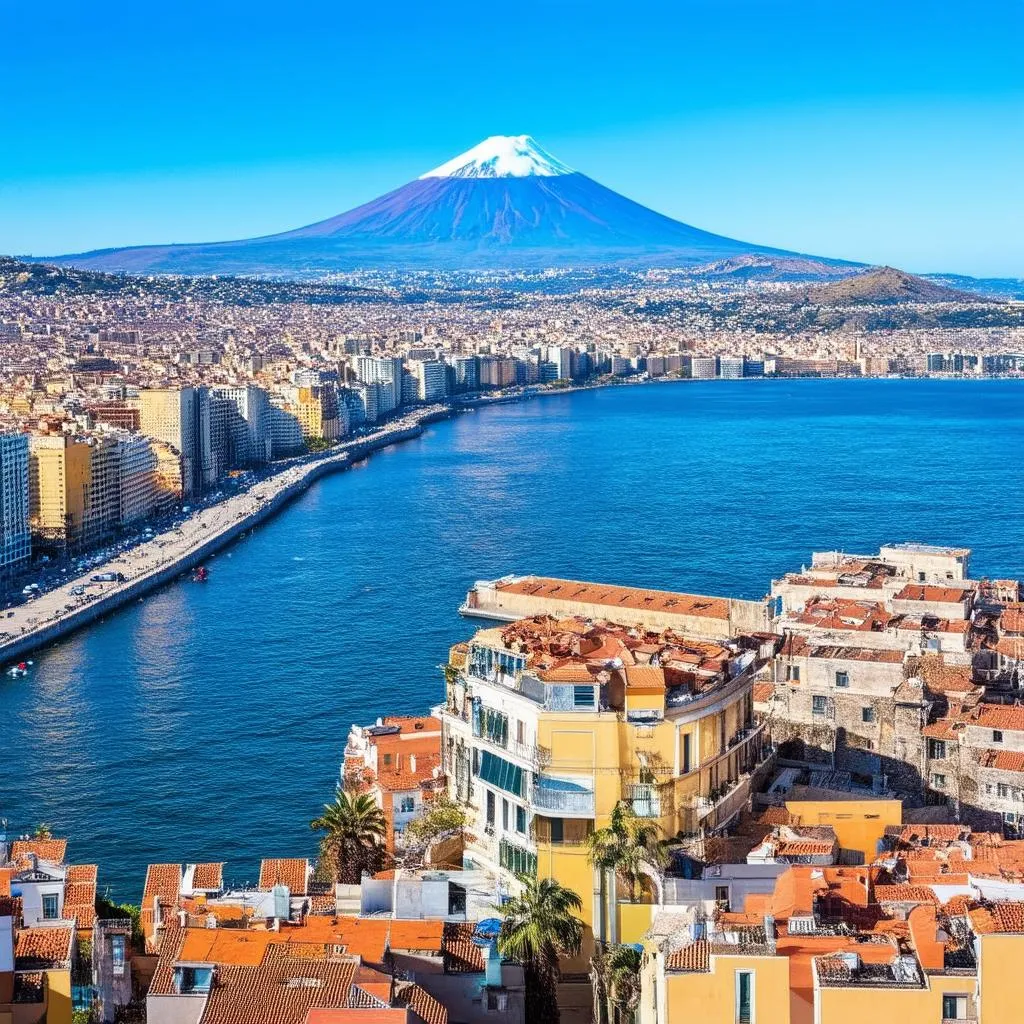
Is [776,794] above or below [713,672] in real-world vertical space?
below

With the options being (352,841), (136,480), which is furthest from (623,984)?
(136,480)

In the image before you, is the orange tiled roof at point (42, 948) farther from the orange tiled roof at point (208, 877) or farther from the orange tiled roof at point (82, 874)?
the orange tiled roof at point (82, 874)

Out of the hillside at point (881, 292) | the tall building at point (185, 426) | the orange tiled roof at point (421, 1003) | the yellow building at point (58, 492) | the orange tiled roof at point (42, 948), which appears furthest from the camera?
the hillside at point (881, 292)

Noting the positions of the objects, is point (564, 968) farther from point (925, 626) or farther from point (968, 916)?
point (925, 626)

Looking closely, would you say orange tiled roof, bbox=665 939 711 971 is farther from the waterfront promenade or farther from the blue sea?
the waterfront promenade

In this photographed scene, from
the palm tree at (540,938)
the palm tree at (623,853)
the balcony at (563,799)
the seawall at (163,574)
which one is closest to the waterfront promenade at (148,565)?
the seawall at (163,574)

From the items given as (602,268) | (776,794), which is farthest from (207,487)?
(602,268)

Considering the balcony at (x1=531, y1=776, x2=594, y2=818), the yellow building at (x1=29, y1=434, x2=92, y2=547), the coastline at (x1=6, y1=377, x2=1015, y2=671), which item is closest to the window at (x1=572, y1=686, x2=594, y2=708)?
the balcony at (x1=531, y1=776, x2=594, y2=818)

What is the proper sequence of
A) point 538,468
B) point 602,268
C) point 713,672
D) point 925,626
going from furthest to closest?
1. point 602,268
2. point 538,468
3. point 925,626
4. point 713,672
